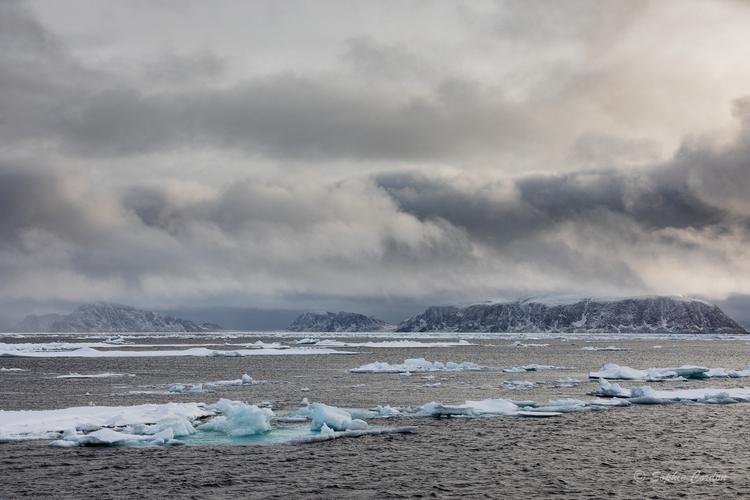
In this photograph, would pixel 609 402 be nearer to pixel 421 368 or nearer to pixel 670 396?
pixel 670 396

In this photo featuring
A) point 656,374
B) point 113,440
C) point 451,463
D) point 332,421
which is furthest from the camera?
point 656,374

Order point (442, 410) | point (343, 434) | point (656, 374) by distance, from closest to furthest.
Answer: point (343, 434) < point (442, 410) < point (656, 374)

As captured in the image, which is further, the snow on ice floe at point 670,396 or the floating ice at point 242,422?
the snow on ice floe at point 670,396

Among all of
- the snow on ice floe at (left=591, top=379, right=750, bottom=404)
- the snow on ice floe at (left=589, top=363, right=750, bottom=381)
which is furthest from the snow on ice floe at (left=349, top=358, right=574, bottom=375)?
the snow on ice floe at (left=591, top=379, right=750, bottom=404)

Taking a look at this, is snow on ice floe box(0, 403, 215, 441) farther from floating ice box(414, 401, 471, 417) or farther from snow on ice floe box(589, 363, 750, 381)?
snow on ice floe box(589, 363, 750, 381)

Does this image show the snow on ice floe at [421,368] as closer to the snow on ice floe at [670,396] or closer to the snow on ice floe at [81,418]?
the snow on ice floe at [670,396]

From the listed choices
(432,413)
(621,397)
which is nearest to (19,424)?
(432,413)

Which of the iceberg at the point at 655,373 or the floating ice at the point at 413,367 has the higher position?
the iceberg at the point at 655,373

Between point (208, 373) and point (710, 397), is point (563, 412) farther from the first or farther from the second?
point (208, 373)

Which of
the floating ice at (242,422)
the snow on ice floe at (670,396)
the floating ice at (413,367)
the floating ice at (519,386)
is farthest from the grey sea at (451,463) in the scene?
the floating ice at (413,367)

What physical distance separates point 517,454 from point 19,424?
21.1m

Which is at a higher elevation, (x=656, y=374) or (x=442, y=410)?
(x=442, y=410)

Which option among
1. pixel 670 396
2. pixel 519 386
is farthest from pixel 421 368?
pixel 670 396

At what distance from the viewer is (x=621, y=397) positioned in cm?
3647
